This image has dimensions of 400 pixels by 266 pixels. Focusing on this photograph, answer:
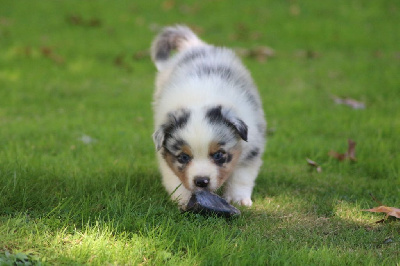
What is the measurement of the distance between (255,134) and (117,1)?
10.3 m

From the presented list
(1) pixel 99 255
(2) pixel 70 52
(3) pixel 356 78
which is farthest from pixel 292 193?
(2) pixel 70 52

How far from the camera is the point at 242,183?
4.16m

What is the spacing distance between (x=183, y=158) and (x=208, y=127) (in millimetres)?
294

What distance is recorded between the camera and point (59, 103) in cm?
746

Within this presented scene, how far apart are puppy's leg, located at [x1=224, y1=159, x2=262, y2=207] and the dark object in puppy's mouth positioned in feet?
1.55

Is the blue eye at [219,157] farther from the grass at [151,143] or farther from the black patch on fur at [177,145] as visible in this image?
the grass at [151,143]

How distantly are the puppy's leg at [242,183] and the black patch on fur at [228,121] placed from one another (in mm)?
504

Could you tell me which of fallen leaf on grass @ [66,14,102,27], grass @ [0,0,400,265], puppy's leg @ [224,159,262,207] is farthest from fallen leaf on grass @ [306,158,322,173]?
fallen leaf on grass @ [66,14,102,27]

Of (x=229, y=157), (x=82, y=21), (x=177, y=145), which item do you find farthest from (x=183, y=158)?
(x=82, y=21)

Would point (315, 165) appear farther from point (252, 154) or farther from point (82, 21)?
point (82, 21)

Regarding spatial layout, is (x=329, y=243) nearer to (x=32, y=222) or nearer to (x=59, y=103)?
(x=32, y=222)

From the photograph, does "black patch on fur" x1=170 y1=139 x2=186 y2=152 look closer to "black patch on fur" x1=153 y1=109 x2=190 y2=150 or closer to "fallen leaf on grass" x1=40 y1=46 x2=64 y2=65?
"black patch on fur" x1=153 y1=109 x2=190 y2=150

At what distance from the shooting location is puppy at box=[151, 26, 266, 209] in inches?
141

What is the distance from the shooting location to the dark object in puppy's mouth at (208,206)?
11.6 ft
